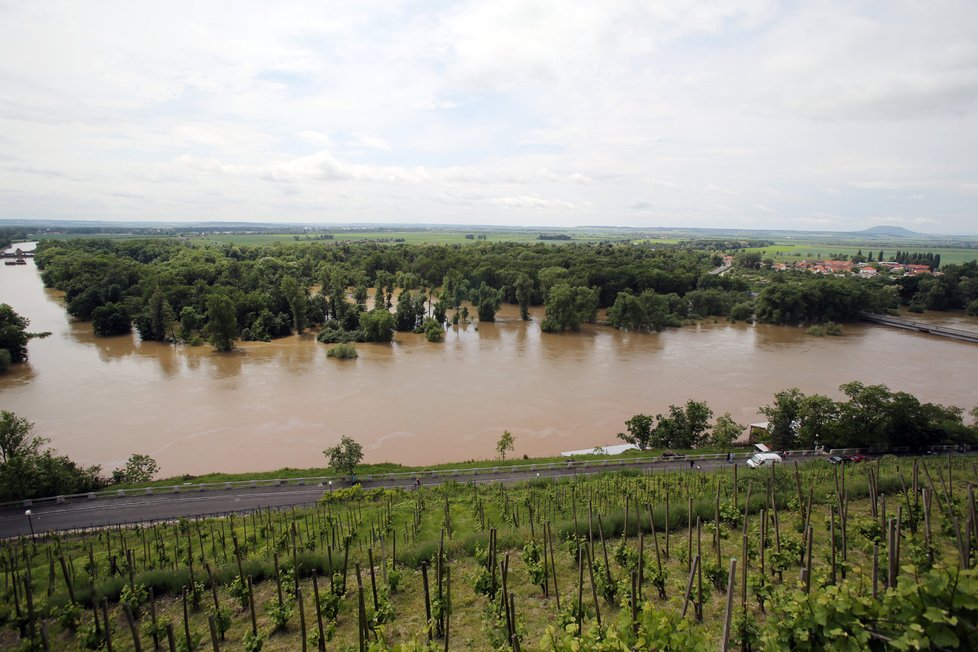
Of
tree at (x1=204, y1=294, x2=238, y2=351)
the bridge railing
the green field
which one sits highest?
the green field

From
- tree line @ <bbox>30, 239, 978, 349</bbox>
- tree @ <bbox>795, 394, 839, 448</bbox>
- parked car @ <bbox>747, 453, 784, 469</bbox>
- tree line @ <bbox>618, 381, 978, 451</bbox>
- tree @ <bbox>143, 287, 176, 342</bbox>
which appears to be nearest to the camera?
parked car @ <bbox>747, 453, 784, 469</bbox>

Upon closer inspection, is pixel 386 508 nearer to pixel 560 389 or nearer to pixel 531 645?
pixel 531 645

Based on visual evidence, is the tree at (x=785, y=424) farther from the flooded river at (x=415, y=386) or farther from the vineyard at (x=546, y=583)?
the vineyard at (x=546, y=583)

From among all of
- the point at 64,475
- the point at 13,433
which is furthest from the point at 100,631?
the point at 13,433

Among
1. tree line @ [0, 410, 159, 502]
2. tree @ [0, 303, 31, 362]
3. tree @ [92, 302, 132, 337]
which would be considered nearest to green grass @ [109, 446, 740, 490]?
tree line @ [0, 410, 159, 502]

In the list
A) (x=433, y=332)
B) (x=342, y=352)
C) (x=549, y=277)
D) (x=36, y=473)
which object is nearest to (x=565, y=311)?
(x=433, y=332)

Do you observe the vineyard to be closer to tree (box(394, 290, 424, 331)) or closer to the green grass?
the green grass

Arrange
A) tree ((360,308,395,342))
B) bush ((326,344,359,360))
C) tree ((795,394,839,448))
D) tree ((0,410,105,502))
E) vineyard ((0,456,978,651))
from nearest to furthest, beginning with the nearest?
1. vineyard ((0,456,978,651))
2. tree ((0,410,105,502))
3. tree ((795,394,839,448))
4. bush ((326,344,359,360))
5. tree ((360,308,395,342))
